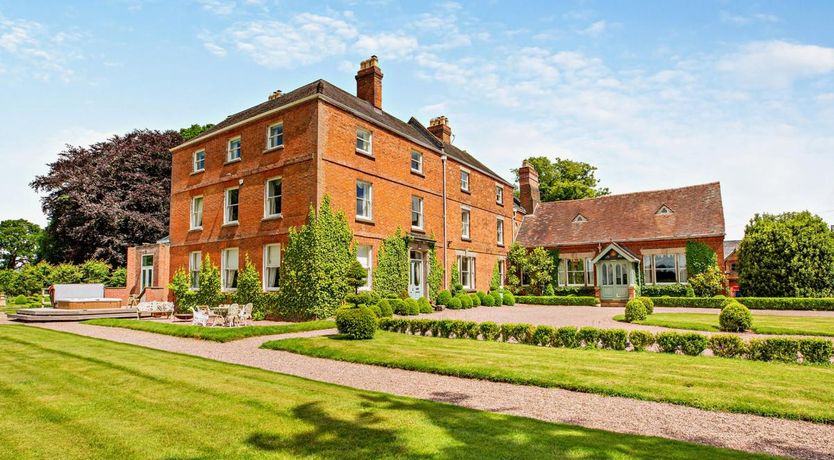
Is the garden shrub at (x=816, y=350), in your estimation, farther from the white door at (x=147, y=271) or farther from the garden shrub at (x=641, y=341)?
the white door at (x=147, y=271)

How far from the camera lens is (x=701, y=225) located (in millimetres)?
31906

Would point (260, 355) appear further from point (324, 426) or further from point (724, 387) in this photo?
point (724, 387)

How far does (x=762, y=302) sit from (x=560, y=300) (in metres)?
10.6

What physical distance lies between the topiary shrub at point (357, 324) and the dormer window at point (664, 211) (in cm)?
2774

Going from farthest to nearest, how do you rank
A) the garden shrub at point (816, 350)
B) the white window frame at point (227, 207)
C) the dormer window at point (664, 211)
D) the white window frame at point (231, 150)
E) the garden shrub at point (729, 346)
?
the dormer window at point (664, 211) < the white window frame at point (231, 150) < the white window frame at point (227, 207) < the garden shrub at point (729, 346) < the garden shrub at point (816, 350)

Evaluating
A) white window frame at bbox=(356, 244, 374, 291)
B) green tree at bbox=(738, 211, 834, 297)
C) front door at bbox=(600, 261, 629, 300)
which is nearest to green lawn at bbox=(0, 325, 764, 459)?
white window frame at bbox=(356, 244, 374, 291)

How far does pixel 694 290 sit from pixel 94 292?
1345 inches

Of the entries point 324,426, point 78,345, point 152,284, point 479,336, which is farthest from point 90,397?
point 152,284

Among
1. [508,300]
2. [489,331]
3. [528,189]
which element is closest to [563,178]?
[528,189]

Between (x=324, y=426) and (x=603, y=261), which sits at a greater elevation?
(x=603, y=261)

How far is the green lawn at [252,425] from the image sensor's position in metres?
5.00

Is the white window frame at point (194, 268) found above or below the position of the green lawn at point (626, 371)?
above

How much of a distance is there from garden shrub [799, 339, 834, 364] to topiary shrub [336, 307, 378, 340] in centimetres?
984

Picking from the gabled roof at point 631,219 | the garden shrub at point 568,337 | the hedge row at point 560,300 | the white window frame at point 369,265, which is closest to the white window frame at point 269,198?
the white window frame at point 369,265
